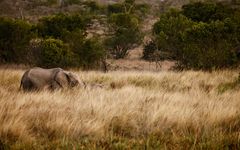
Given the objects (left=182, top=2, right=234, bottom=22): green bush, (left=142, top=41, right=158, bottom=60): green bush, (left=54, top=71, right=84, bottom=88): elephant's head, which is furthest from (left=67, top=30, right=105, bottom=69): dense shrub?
(left=54, top=71, right=84, bottom=88): elephant's head

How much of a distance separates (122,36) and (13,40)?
8.14 meters

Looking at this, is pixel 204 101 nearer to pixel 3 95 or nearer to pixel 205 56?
pixel 3 95

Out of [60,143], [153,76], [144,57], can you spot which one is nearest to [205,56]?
[153,76]

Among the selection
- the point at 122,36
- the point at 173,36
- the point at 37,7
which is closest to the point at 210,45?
the point at 173,36

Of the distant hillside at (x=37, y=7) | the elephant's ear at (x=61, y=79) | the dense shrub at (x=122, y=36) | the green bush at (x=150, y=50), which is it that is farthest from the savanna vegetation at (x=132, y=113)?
the distant hillside at (x=37, y=7)

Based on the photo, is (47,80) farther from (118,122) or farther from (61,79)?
(118,122)

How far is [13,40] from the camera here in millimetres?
17453

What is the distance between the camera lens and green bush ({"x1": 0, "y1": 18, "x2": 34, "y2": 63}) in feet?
56.1

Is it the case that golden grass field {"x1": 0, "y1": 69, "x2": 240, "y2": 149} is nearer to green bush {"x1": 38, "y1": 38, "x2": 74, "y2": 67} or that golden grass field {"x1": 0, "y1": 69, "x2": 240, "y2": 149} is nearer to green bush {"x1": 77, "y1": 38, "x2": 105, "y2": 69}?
green bush {"x1": 38, "y1": 38, "x2": 74, "y2": 67}

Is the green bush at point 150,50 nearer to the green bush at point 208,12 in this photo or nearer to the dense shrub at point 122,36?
the dense shrub at point 122,36

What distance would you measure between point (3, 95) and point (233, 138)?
3.77 m

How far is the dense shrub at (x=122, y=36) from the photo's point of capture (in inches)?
936

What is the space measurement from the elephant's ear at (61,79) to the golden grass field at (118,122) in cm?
104

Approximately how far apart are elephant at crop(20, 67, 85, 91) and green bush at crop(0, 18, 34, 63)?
9.27m
